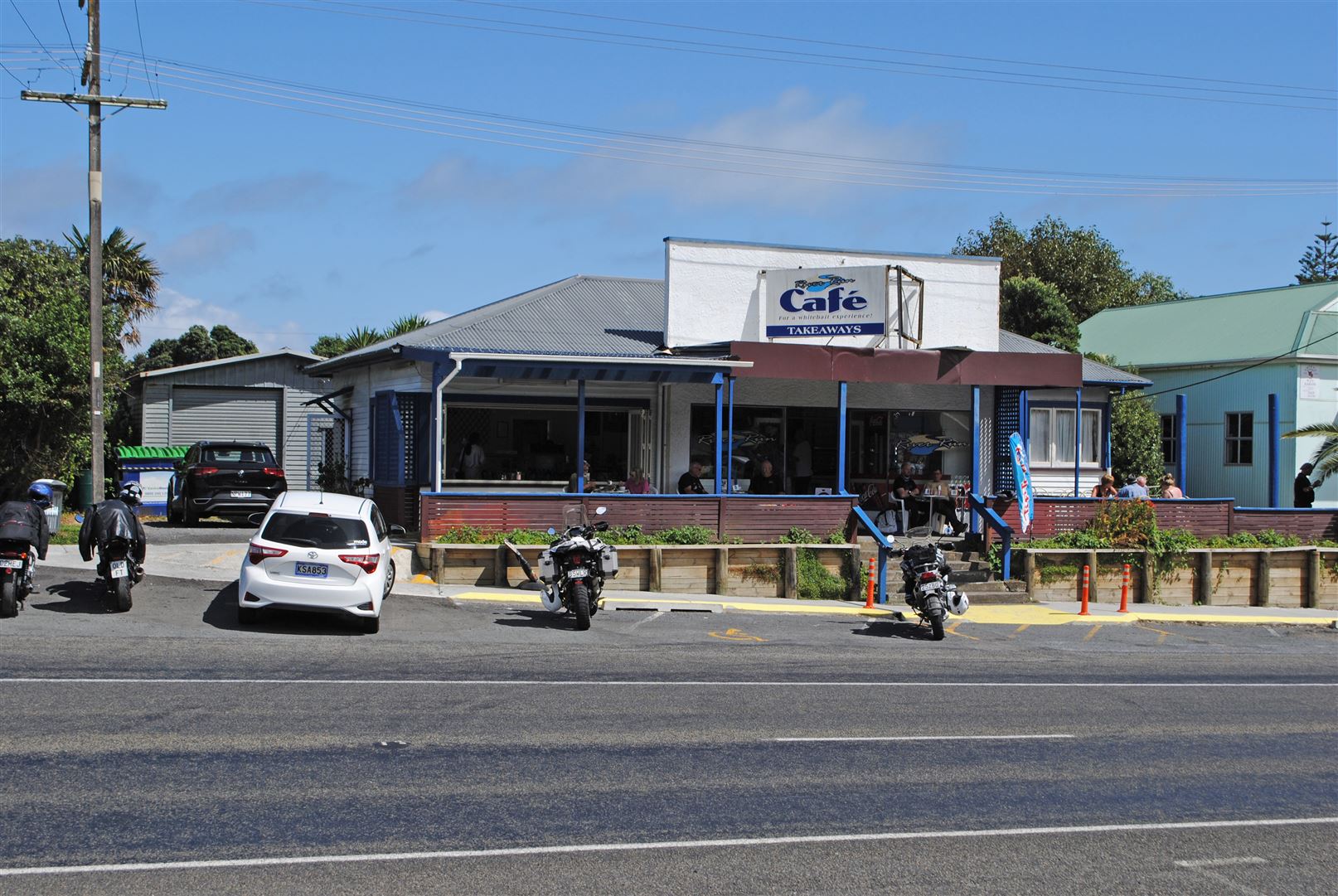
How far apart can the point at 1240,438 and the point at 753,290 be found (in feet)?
56.0

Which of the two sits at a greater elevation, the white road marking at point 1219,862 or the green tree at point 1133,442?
the green tree at point 1133,442

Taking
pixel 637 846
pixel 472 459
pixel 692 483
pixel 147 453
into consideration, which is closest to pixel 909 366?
pixel 692 483

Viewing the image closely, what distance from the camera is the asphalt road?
686 cm

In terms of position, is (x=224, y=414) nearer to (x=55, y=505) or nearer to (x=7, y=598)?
(x=55, y=505)

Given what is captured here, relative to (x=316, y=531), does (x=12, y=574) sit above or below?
below

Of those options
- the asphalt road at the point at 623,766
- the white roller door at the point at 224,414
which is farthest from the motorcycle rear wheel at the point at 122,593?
the white roller door at the point at 224,414

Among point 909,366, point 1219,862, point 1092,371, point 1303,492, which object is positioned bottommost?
point 1219,862

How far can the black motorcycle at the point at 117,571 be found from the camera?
609 inches

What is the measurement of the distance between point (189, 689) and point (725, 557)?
35.5ft

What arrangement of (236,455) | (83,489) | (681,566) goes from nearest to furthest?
(681,566), (236,455), (83,489)

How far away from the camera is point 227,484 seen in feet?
81.7

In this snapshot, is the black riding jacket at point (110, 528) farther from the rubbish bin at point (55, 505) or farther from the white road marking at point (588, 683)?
the white road marking at point (588, 683)

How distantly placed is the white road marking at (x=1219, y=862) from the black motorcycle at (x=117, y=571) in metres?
12.5

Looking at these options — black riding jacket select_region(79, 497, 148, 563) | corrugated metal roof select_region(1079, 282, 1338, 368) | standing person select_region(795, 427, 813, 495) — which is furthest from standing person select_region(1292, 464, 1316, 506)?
black riding jacket select_region(79, 497, 148, 563)
